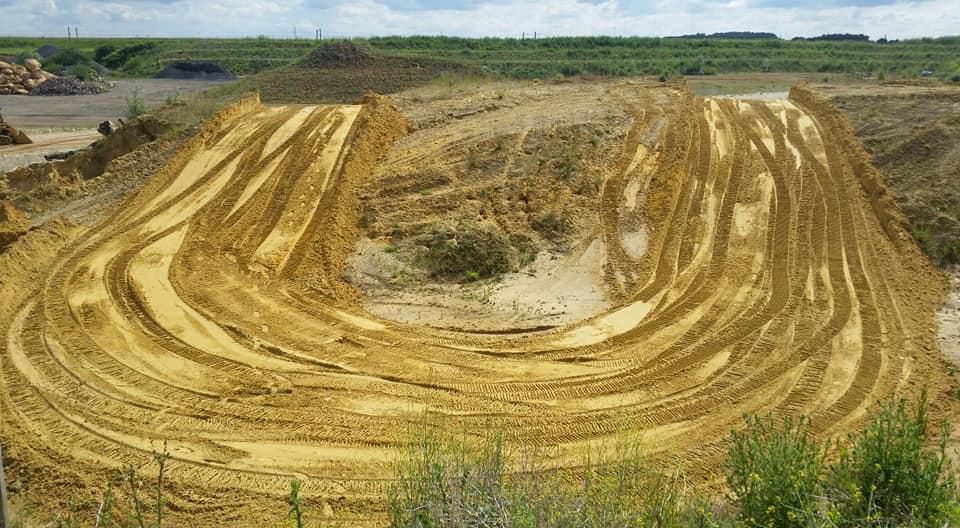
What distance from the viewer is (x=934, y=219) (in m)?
14.7

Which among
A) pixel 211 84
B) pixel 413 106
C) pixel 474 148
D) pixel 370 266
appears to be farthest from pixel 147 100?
pixel 370 266

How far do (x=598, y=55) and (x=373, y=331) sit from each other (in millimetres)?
47880

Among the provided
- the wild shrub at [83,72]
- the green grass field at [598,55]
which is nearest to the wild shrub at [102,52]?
the green grass field at [598,55]

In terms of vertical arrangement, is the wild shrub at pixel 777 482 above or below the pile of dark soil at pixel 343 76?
below

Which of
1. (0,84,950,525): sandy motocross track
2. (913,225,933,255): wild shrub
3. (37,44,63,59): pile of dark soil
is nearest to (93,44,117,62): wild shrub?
(37,44,63,59): pile of dark soil

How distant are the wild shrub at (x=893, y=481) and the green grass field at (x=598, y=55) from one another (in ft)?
118

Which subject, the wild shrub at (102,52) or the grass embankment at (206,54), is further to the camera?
the wild shrub at (102,52)

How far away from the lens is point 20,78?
157 feet

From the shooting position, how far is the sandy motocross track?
28.9 feet

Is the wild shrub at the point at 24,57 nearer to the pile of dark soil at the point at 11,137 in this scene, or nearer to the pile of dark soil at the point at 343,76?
the pile of dark soil at the point at 11,137

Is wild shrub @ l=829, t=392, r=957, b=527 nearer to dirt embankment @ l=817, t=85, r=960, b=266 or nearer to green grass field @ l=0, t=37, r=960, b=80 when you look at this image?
dirt embankment @ l=817, t=85, r=960, b=266

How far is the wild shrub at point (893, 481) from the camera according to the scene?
5.51 meters

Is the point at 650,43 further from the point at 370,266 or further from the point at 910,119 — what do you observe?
the point at 370,266

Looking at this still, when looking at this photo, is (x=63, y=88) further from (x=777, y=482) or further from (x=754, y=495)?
(x=777, y=482)
